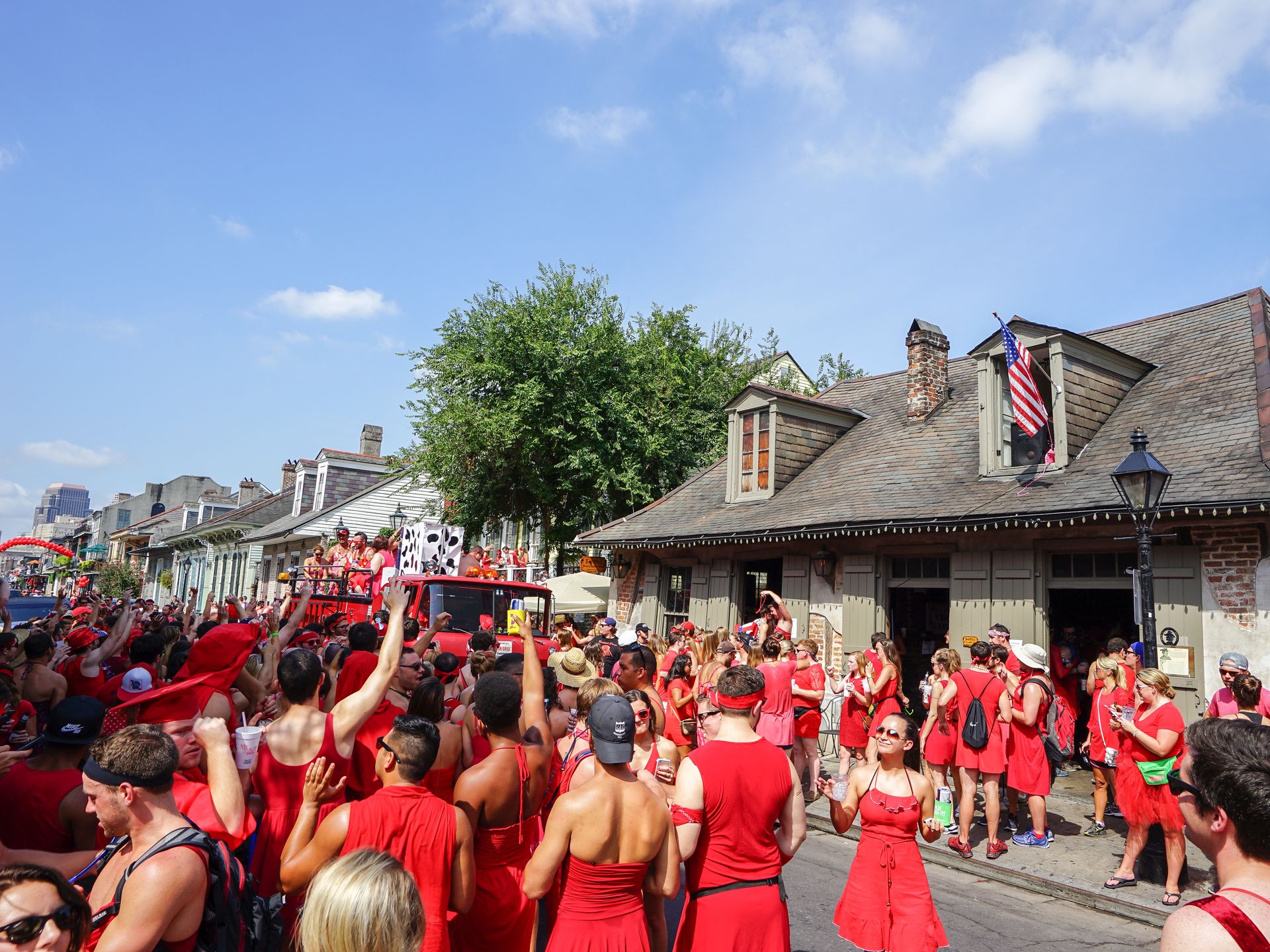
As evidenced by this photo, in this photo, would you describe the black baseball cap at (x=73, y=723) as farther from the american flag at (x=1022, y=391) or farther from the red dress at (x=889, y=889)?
the american flag at (x=1022, y=391)

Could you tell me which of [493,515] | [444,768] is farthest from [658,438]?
[444,768]

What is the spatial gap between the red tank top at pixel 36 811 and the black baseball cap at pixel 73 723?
140mm

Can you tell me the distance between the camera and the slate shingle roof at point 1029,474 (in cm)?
1030

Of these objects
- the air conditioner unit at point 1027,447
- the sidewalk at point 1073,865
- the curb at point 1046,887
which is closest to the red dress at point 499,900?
the curb at point 1046,887

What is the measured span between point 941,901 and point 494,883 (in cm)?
442

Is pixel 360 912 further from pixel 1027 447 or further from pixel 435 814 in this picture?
pixel 1027 447

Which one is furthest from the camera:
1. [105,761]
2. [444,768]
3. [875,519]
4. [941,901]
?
[875,519]

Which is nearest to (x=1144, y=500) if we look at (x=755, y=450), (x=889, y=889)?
(x=889, y=889)

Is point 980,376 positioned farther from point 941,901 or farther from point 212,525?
point 212,525

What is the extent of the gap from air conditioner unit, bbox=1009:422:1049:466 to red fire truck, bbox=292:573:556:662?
7501 mm

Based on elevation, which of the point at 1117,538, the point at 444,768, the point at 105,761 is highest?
the point at 1117,538

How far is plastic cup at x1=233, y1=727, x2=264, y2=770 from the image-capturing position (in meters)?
3.27

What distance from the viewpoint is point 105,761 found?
8.50 ft

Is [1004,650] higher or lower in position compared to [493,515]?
lower
